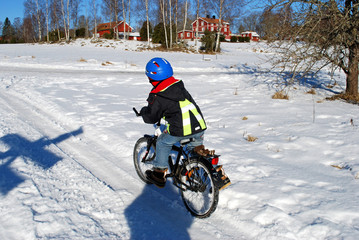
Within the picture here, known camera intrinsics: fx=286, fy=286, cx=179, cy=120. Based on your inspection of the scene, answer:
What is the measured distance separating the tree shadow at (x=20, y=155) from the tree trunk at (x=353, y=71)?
8.35 m

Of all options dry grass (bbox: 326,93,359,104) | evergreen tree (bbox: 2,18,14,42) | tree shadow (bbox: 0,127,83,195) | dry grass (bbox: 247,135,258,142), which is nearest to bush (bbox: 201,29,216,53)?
dry grass (bbox: 326,93,359,104)

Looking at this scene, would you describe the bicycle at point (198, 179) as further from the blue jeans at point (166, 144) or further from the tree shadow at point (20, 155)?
the tree shadow at point (20, 155)

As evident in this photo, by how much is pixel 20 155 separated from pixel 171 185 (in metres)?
2.83

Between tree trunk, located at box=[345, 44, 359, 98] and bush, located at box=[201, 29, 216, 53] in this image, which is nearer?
tree trunk, located at box=[345, 44, 359, 98]

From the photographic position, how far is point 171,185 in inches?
178

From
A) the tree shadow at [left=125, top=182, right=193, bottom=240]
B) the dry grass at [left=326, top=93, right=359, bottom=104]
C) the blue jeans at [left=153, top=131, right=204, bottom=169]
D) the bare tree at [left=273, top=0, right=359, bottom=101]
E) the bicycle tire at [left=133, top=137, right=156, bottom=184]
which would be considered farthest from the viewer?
the dry grass at [left=326, top=93, right=359, bottom=104]

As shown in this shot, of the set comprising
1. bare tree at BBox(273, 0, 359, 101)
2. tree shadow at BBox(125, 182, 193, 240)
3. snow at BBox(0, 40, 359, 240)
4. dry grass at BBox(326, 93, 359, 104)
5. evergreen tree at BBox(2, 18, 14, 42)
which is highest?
evergreen tree at BBox(2, 18, 14, 42)

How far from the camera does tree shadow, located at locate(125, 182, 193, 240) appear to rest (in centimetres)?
326

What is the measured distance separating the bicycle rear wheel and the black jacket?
438 millimetres

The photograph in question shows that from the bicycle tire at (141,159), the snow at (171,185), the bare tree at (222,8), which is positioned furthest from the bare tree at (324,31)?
the bare tree at (222,8)

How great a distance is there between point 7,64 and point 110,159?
18884 millimetres

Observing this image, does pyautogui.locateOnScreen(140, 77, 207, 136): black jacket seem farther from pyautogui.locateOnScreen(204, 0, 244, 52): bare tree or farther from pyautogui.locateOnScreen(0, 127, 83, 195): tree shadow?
pyautogui.locateOnScreen(204, 0, 244, 52): bare tree

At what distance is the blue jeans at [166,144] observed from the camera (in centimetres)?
373

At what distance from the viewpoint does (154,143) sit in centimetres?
432
